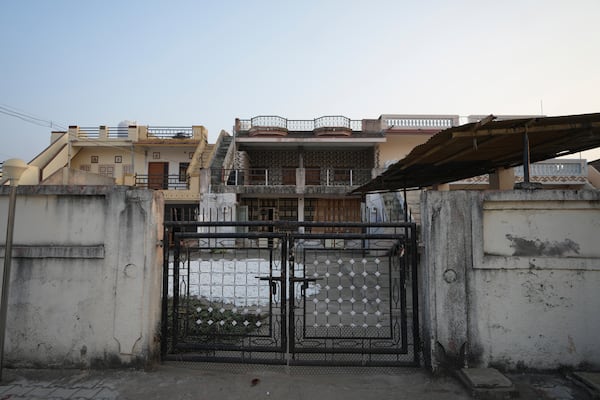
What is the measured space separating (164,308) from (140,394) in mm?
984

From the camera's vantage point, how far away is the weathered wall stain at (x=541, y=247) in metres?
3.91

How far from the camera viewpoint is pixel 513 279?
3900 millimetres

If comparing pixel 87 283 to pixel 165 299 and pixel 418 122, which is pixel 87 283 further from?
pixel 418 122

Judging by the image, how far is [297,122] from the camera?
928 inches

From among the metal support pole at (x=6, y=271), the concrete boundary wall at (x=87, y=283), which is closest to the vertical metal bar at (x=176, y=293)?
the concrete boundary wall at (x=87, y=283)

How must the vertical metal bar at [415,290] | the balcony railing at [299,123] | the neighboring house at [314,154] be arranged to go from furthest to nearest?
1. the balcony railing at [299,123]
2. the neighboring house at [314,154]
3. the vertical metal bar at [415,290]

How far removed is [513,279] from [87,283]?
4.63 metres

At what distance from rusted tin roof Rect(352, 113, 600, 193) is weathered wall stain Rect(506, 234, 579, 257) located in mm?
1279

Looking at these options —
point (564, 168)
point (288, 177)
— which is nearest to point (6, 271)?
point (288, 177)

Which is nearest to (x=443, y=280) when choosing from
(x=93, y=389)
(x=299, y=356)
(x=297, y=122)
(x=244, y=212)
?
(x=299, y=356)

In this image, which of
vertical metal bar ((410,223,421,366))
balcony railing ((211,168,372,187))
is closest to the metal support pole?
vertical metal bar ((410,223,421,366))

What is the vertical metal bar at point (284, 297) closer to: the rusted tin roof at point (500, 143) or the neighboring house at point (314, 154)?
the rusted tin roof at point (500, 143)

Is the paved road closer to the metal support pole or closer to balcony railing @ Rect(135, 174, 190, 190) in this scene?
the metal support pole

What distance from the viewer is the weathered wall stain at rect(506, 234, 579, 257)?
12.8 ft
